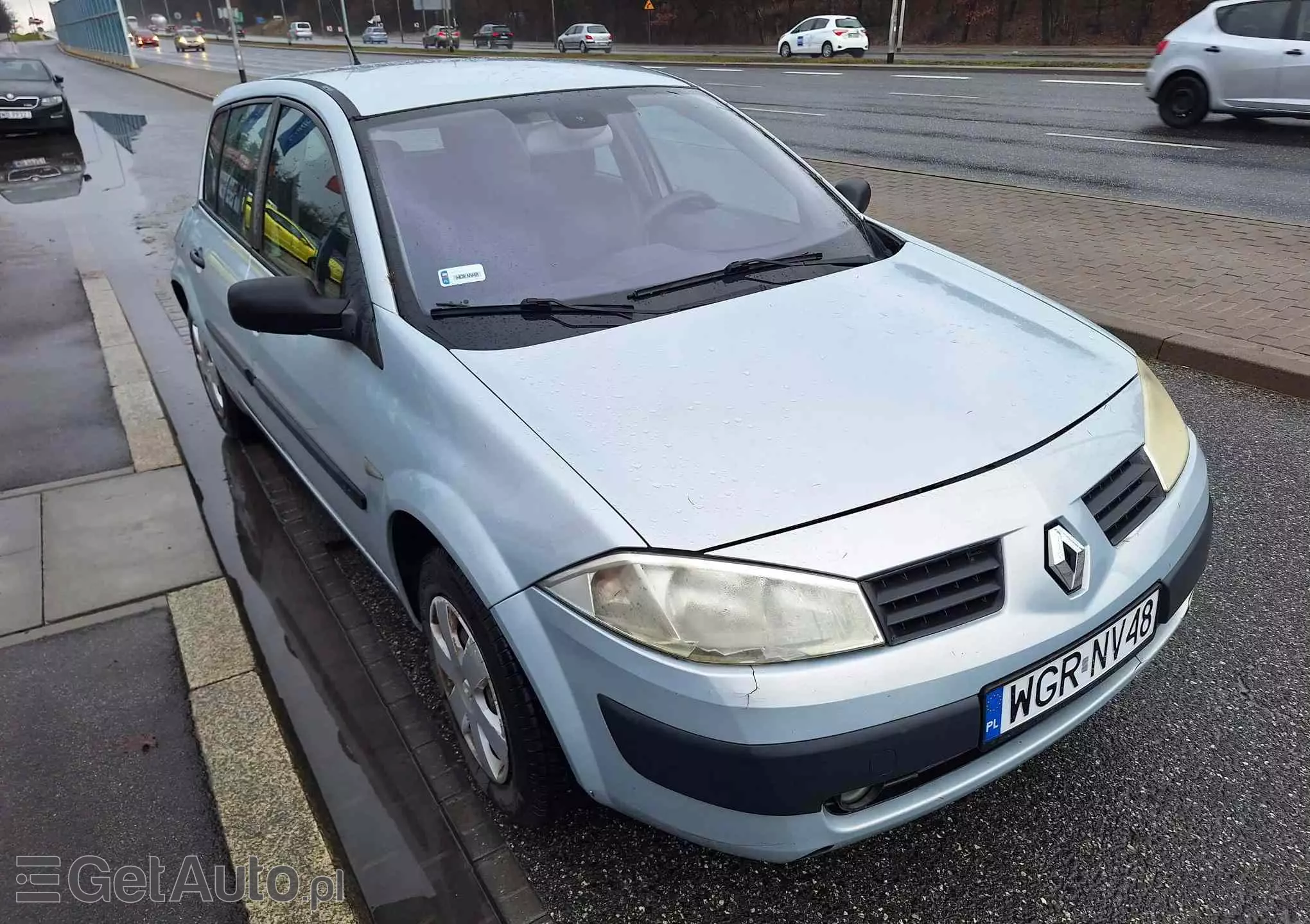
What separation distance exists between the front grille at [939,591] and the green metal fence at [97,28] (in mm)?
49752

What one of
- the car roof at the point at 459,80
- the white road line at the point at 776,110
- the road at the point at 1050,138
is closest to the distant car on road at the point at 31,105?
the white road line at the point at 776,110

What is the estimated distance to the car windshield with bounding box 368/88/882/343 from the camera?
102 inches

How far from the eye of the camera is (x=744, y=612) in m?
1.74

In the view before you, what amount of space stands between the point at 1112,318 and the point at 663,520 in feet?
14.4

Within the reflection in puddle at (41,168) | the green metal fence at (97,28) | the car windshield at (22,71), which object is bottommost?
the reflection in puddle at (41,168)

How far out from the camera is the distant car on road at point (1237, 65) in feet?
36.6

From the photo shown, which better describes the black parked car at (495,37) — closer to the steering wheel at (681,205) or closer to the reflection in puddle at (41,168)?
the reflection in puddle at (41,168)

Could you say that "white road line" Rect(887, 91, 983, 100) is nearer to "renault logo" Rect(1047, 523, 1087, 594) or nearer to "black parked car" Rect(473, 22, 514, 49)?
"renault logo" Rect(1047, 523, 1087, 594)

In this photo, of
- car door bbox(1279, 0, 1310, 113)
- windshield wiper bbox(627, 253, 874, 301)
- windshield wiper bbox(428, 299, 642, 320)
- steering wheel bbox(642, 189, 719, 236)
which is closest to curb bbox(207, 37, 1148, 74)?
car door bbox(1279, 0, 1310, 113)

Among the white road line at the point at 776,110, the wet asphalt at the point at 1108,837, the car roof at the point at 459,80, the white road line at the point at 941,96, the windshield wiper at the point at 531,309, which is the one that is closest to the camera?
the wet asphalt at the point at 1108,837

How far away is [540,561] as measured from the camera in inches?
74.8

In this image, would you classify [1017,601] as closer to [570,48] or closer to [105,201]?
[105,201]

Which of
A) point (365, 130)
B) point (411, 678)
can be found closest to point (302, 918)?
point (411, 678)

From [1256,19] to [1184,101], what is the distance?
1167mm
